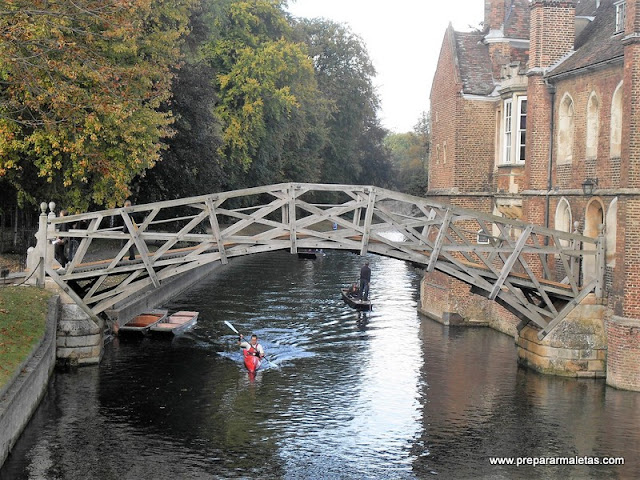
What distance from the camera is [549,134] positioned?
89.7 ft

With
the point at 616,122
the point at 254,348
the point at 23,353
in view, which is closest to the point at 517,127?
the point at 616,122

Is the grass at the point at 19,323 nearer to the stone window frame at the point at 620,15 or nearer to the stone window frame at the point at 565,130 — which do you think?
the stone window frame at the point at 565,130

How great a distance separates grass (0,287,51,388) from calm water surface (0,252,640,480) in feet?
4.42

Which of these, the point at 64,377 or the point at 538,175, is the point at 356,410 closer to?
the point at 64,377

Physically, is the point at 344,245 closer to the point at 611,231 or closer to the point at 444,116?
the point at 611,231

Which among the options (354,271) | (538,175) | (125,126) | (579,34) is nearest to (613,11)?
(579,34)

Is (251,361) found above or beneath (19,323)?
beneath

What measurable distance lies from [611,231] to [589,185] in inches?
58.4

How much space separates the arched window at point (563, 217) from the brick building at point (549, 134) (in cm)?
3

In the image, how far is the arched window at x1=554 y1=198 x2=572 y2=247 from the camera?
2641 cm

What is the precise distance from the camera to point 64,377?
73.9 feet

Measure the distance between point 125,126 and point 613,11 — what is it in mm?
15368

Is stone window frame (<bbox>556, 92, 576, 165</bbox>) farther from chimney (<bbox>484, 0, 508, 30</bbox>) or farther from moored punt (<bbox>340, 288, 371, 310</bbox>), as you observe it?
moored punt (<bbox>340, 288, 371, 310</bbox>)

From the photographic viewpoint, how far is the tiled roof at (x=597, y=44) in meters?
24.4
